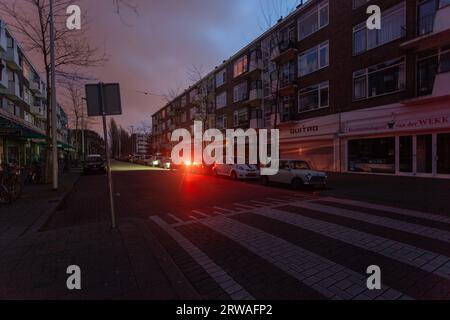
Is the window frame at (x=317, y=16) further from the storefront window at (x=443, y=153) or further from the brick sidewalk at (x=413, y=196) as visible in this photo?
the brick sidewalk at (x=413, y=196)

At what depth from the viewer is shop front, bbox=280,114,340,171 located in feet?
67.3

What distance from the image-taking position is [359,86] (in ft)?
61.2

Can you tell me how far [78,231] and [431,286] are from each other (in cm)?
606

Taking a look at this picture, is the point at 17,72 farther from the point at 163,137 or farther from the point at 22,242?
the point at 163,137

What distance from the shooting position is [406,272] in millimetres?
3662

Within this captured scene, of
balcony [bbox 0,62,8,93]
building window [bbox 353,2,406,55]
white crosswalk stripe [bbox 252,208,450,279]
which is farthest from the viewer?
balcony [bbox 0,62,8,93]

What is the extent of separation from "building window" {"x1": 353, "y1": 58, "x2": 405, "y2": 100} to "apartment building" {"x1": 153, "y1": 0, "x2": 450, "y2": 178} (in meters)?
0.06

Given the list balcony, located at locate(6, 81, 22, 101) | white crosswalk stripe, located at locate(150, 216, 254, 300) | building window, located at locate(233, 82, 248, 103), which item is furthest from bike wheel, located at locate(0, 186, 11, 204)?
building window, located at locate(233, 82, 248, 103)

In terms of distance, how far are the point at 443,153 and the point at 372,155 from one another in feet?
13.2

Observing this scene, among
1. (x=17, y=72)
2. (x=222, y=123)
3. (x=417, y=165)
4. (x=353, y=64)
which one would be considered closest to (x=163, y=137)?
(x=222, y=123)

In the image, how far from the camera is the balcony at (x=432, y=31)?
13617 mm

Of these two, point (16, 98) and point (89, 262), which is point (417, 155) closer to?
point (89, 262)

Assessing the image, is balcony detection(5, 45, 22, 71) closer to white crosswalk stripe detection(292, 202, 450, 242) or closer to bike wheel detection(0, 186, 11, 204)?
bike wheel detection(0, 186, 11, 204)

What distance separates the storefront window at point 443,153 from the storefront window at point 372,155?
2.43 metres
